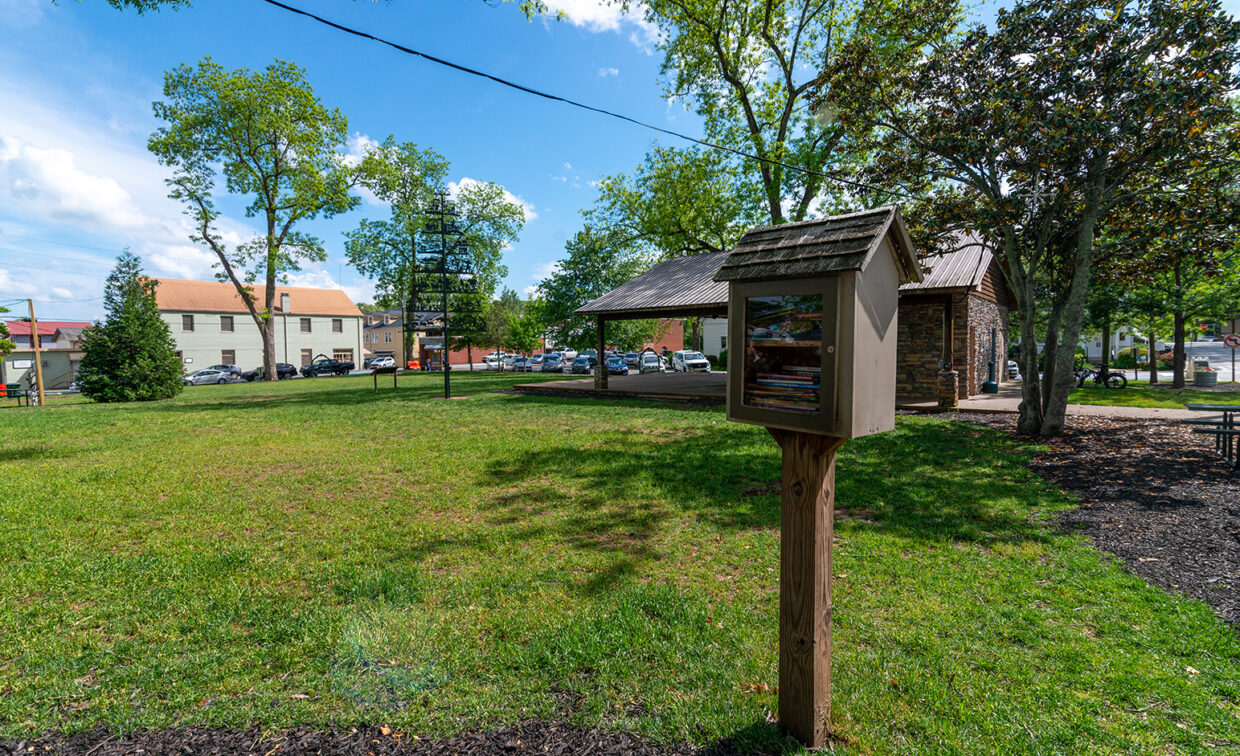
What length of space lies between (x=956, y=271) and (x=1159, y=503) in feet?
30.9

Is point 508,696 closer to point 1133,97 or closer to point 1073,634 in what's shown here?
point 1073,634

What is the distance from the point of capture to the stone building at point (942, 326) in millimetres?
12875

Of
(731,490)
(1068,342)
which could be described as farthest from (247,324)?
(1068,342)

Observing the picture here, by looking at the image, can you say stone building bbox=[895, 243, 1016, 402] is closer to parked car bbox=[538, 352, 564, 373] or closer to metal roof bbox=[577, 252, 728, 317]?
metal roof bbox=[577, 252, 728, 317]

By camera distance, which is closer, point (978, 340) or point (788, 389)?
point (788, 389)

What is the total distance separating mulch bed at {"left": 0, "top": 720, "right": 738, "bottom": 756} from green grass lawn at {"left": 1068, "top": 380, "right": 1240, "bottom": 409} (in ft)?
52.9

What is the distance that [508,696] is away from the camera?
2.70 m

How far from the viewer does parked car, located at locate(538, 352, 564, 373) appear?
1522 inches

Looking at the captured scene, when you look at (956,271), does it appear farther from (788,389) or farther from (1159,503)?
(788,389)

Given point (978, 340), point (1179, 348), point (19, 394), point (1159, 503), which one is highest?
point (978, 340)

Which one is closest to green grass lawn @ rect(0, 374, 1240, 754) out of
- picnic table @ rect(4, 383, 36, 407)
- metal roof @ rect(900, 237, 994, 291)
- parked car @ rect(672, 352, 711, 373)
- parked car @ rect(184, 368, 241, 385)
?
metal roof @ rect(900, 237, 994, 291)

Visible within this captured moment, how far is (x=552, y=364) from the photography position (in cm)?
3891

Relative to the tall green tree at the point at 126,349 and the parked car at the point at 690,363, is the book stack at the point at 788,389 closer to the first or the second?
the tall green tree at the point at 126,349

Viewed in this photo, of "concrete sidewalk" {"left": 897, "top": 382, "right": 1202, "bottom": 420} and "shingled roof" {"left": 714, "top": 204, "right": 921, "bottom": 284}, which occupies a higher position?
"shingled roof" {"left": 714, "top": 204, "right": 921, "bottom": 284}
